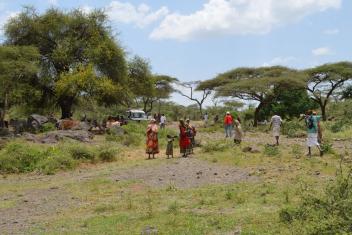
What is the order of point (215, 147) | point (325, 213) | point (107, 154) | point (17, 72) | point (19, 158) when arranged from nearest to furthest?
point (325, 213)
point (19, 158)
point (215, 147)
point (107, 154)
point (17, 72)

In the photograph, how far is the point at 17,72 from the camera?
99.1ft

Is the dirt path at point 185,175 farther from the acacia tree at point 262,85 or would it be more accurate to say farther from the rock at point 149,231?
the acacia tree at point 262,85

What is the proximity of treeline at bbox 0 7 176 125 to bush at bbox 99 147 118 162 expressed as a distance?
1290 cm

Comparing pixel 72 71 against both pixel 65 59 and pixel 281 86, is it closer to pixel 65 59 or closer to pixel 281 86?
pixel 65 59

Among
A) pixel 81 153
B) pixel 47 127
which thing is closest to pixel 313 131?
pixel 81 153

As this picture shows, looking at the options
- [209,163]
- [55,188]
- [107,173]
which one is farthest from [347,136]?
[55,188]

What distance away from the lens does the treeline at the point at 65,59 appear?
32.8 m

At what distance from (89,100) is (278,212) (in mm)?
28513

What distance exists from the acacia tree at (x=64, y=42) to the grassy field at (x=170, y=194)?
16370mm

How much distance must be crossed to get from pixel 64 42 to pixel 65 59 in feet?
3.76

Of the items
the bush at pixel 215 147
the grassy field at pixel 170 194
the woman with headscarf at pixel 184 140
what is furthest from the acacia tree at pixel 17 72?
the bush at pixel 215 147

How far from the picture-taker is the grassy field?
28.8 feet

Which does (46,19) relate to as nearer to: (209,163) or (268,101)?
(268,101)

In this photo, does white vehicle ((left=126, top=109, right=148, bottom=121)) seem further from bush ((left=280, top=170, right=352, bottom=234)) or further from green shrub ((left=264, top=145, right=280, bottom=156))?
bush ((left=280, top=170, right=352, bottom=234))
